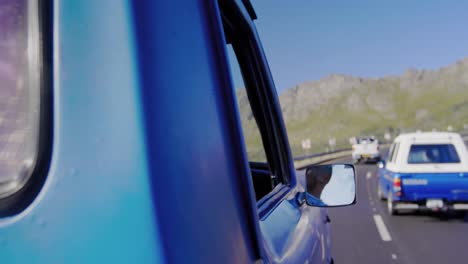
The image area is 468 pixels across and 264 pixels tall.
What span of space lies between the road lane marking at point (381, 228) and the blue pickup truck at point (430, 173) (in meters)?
0.46

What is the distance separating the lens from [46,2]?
97cm

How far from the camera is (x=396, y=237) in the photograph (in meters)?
10.0

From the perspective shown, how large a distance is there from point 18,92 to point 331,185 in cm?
196

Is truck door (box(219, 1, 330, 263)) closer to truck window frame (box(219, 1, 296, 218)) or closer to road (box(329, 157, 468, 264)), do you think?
truck window frame (box(219, 1, 296, 218))

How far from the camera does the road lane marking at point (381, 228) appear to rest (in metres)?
10.1

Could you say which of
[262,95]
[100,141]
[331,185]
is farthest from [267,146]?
[100,141]

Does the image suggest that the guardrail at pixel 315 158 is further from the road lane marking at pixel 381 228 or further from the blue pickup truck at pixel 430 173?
the blue pickup truck at pixel 430 173

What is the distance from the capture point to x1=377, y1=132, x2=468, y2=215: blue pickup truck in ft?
37.1

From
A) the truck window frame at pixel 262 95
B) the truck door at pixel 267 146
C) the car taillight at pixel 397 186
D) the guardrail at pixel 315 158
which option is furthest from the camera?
the guardrail at pixel 315 158

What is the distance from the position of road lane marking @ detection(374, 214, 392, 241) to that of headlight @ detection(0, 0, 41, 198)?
→ 955 cm

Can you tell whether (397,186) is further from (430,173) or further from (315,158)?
(315,158)

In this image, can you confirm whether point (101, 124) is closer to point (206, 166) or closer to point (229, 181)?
point (206, 166)

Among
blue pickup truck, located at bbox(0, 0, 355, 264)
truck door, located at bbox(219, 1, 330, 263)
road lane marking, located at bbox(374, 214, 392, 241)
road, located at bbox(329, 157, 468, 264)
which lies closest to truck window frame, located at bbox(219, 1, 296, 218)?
truck door, located at bbox(219, 1, 330, 263)

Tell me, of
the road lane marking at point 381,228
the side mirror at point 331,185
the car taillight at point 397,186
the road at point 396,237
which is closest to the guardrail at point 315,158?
the road at point 396,237
